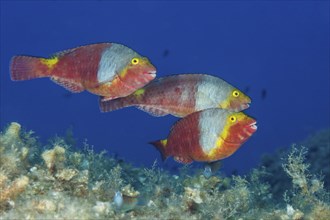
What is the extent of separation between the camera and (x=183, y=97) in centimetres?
398

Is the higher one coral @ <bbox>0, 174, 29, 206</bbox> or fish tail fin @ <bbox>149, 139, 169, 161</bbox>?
fish tail fin @ <bbox>149, 139, 169, 161</bbox>

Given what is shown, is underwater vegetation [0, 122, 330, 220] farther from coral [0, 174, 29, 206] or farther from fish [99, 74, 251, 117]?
fish [99, 74, 251, 117]

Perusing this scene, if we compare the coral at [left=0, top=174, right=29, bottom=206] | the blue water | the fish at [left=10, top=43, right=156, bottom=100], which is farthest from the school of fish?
the blue water

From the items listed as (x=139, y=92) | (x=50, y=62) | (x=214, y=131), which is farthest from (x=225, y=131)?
(x=50, y=62)

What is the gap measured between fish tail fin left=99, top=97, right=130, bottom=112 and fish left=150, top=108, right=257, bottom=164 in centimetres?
51

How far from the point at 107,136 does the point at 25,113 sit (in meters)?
12.8

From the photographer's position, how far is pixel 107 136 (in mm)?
68000

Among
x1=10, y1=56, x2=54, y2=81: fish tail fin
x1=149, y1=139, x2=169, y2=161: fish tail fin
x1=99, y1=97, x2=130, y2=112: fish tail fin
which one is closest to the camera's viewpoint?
x1=10, y1=56, x2=54, y2=81: fish tail fin

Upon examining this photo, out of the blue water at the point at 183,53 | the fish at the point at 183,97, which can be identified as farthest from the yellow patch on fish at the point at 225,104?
the blue water at the point at 183,53

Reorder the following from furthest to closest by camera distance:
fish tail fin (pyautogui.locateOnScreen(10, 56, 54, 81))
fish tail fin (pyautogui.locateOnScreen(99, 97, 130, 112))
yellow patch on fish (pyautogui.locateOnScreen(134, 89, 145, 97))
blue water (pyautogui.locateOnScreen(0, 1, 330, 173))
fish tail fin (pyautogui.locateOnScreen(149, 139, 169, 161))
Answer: blue water (pyautogui.locateOnScreen(0, 1, 330, 173)) < fish tail fin (pyautogui.locateOnScreen(149, 139, 169, 161)) < yellow patch on fish (pyautogui.locateOnScreen(134, 89, 145, 97)) < fish tail fin (pyautogui.locateOnScreen(99, 97, 130, 112)) < fish tail fin (pyautogui.locateOnScreen(10, 56, 54, 81))

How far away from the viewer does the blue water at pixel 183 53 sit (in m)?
69.4

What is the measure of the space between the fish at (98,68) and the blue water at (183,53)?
48.4 metres

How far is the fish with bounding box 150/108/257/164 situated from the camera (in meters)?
3.78

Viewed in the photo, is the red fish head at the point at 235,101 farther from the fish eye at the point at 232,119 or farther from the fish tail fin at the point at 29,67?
the fish tail fin at the point at 29,67
